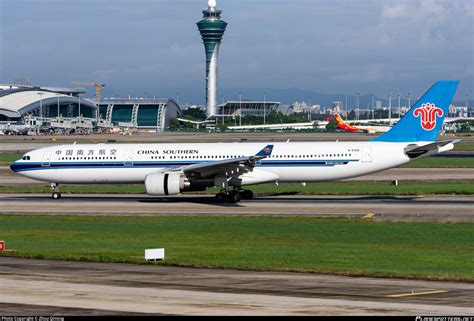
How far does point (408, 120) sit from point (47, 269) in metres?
32.1

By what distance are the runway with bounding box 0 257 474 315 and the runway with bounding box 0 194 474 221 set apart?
754 inches

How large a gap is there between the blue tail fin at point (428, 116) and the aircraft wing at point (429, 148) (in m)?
0.96

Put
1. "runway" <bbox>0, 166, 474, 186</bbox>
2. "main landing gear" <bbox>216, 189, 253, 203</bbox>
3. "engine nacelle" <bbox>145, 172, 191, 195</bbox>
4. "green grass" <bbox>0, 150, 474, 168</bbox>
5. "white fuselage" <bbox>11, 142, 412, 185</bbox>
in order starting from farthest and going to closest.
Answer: "green grass" <bbox>0, 150, 474, 168</bbox> → "runway" <bbox>0, 166, 474, 186</bbox> → "white fuselage" <bbox>11, 142, 412, 185</bbox> → "main landing gear" <bbox>216, 189, 253, 203</bbox> → "engine nacelle" <bbox>145, 172, 191, 195</bbox>

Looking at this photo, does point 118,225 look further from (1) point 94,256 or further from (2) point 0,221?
Result: (1) point 94,256

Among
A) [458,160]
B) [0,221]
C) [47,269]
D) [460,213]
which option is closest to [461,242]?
[460,213]

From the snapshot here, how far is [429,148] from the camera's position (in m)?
52.6

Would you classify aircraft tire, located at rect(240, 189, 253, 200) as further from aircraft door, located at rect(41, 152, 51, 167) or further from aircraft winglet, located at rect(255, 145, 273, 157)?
aircraft door, located at rect(41, 152, 51, 167)

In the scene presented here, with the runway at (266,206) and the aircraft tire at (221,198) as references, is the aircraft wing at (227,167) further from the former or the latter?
the runway at (266,206)

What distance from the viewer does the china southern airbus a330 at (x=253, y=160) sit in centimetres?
5316

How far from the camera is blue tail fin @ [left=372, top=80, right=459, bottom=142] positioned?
179 ft

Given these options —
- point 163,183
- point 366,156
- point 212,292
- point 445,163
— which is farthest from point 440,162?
point 212,292

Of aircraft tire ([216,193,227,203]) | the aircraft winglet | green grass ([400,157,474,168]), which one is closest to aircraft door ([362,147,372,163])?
the aircraft winglet

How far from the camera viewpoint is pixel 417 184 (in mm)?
66500

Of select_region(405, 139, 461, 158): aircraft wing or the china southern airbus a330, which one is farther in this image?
the china southern airbus a330
